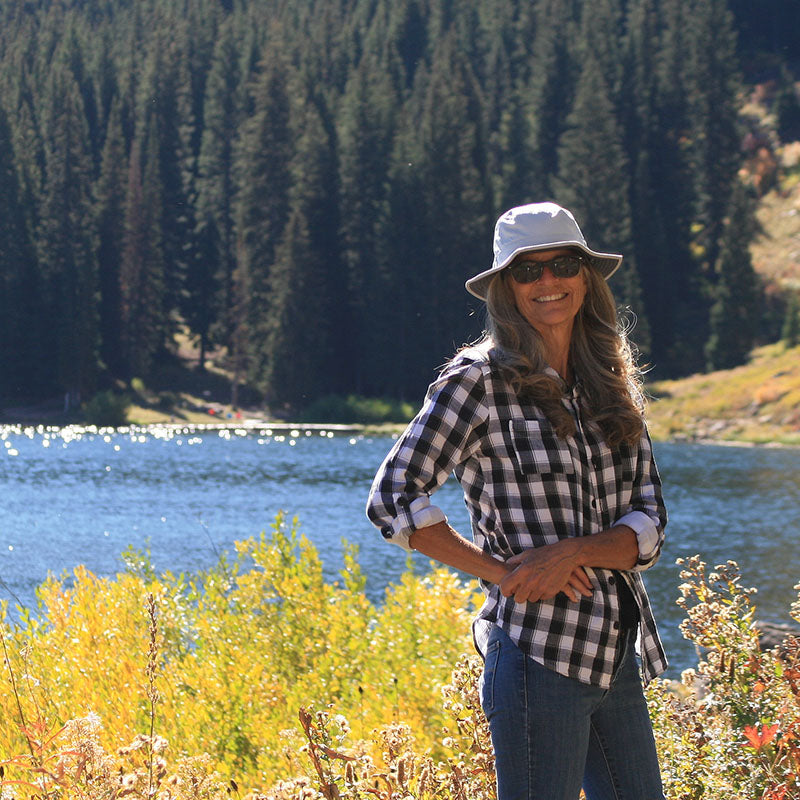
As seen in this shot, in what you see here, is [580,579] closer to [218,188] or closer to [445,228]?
[445,228]

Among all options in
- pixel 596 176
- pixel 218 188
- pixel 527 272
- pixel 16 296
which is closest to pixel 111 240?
pixel 16 296

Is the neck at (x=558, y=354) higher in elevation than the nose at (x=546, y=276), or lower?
lower

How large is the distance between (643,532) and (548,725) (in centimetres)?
51

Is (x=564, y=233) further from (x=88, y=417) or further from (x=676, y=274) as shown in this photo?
(x=676, y=274)

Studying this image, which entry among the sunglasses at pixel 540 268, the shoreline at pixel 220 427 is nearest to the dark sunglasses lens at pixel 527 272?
the sunglasses at pixel 540 268

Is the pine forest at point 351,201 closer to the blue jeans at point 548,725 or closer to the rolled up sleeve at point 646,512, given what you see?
the rolled up sleeve at point 646,512

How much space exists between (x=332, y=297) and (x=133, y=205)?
1277 centimetres

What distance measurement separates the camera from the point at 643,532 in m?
3.06

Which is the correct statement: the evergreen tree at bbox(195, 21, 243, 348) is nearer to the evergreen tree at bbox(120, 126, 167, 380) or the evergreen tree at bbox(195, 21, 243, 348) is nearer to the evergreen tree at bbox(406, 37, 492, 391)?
the evergreen tree at bbox(120, 126, 167, 380)

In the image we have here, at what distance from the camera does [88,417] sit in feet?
190

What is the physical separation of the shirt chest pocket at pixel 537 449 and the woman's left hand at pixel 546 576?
18 centimetres

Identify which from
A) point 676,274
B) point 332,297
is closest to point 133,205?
point 332,297

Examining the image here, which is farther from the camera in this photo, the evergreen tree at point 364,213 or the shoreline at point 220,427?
the evergreen tree at point 364,213

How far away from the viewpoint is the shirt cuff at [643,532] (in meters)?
3.05
